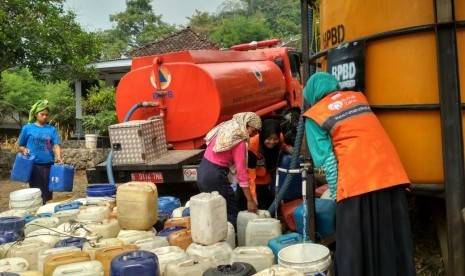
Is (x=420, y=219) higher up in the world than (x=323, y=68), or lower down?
lower down

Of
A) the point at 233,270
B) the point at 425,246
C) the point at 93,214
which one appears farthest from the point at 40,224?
the point at 425,246

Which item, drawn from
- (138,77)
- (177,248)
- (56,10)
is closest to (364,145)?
(177,248)

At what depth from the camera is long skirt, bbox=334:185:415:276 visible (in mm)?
3066

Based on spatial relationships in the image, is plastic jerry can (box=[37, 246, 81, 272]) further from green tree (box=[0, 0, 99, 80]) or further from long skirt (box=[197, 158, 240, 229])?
green tree (box=[0, 0, 99, 80])

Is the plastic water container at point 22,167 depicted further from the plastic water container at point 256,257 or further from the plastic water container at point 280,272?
the plastic water container at point 280,272

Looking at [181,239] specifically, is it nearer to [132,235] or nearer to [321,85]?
[132,235]

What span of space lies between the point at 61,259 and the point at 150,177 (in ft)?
8.92

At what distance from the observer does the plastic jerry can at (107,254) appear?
3.59 metres

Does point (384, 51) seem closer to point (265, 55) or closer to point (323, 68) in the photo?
point (323, 68)

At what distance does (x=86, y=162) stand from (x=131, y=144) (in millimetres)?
8363

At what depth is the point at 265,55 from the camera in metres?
9.30

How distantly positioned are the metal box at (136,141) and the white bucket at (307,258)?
3002 millimetres

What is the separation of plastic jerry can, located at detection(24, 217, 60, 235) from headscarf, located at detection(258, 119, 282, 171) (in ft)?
7.60

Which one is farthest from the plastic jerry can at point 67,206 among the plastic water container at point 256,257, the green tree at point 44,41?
the green tree at point 44,41
